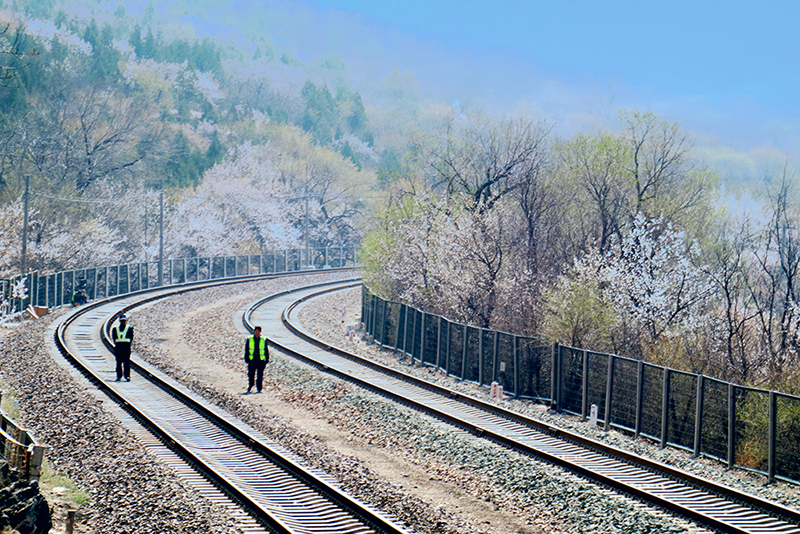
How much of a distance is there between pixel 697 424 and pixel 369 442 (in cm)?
607

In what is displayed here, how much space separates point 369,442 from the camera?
15188 mm

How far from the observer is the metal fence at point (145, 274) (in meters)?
36.8

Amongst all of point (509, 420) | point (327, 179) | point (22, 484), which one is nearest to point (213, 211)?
point (327, 179)

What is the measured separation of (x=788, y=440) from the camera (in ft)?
44.1

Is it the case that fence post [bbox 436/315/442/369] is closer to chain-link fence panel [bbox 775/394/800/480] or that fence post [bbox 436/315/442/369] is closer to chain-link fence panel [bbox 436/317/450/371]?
chain-link fence panel [bbox 436/317/450/371]

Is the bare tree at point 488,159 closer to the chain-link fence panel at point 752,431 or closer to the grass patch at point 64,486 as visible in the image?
the chain-link fence panel at point 752,431

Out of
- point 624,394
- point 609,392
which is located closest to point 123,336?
point 609,392

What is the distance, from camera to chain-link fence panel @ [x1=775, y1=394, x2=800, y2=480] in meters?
13.0

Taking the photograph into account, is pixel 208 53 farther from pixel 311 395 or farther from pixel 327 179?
pixel 311 395

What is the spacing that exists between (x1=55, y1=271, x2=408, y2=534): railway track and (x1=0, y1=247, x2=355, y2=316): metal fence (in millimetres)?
16368

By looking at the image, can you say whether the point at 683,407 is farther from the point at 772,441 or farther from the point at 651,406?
the point at 772,441

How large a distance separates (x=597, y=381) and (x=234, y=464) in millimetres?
8615

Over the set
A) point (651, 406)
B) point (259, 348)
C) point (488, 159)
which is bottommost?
point (651, 406)

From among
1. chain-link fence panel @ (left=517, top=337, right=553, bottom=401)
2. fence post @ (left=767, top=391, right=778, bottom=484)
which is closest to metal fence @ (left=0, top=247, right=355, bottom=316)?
chain-link fence panel @ (left=517, top=337, right=553, bottom=401)
